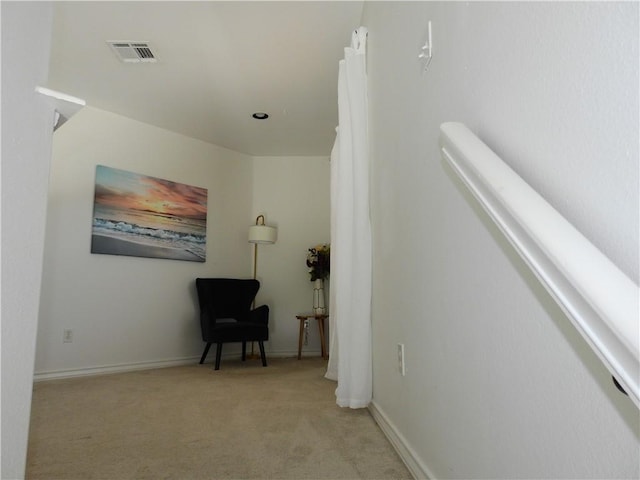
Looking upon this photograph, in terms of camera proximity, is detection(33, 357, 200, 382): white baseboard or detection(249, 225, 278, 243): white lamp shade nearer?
detection(33, 357, 200, 382): white baseboard

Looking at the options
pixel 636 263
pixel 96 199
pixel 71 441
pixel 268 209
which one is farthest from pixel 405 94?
pixel 268 209

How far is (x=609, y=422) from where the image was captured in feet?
1.76

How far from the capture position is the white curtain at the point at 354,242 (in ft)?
7.13

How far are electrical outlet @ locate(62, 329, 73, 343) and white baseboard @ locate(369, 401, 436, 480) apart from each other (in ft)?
9.03

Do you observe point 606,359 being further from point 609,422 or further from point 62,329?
point 62,329

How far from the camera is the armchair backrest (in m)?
4.07

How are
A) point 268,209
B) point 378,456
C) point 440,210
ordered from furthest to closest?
point 268,209 → point 378,456 → point 440,210

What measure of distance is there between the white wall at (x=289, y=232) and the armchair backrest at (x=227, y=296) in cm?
35

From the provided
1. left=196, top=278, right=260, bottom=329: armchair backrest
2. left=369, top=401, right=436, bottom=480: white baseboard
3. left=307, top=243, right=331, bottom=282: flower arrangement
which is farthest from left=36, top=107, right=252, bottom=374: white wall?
left=369, top=401, right=436, bottom=480: white baseboard

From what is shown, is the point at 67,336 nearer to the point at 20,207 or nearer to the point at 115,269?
the point at 115,269

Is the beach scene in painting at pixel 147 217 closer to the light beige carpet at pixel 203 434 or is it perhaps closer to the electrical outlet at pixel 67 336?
the electrical outlet at pixel 67 336

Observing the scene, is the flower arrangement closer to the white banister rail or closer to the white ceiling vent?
the white ceiling vent

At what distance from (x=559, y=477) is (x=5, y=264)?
990mm

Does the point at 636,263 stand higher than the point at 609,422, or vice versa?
the point at 636,263
